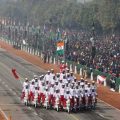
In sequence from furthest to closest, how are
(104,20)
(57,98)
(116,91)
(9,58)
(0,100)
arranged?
(104,20) → (9,58) → (116,91) → (0,100) → (57,98)

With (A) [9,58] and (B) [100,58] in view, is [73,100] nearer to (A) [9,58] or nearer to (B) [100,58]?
(B) [100,58]

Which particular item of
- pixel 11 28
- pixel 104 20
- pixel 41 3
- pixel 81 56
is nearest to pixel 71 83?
pixel 81 56

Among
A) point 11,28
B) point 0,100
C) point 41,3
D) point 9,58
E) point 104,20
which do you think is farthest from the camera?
point 41,3

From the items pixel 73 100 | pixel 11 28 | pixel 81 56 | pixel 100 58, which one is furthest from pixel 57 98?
pixel 11 28

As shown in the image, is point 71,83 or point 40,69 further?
point 40,69

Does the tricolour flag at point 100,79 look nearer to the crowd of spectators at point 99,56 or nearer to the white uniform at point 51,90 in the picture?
the crowd of spectators at point 99,56

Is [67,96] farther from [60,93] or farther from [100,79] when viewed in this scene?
[100,79]

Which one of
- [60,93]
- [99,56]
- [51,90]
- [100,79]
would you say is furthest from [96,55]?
[60,93]

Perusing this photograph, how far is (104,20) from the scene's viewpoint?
97688mm

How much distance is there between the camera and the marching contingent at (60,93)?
34781 mm

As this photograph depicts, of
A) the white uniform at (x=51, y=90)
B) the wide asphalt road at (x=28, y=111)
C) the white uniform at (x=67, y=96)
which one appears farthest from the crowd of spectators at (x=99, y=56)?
the white uniform at (x=67, y=96)

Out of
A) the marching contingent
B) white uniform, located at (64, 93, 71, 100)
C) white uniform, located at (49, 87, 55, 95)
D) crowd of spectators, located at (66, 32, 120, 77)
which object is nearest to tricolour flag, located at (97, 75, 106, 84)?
crowd of spectators, located at (66, 32, 120, 77)

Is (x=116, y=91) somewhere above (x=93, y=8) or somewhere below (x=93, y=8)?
below

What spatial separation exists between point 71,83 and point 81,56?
2651 cm
